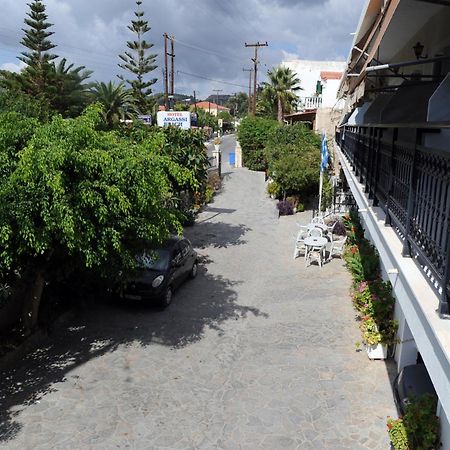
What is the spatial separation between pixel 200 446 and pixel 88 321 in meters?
5.05

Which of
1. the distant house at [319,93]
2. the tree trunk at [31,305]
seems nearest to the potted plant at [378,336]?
the tree trunk at [31,305]

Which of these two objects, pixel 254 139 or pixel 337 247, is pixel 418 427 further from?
pixel 254 139

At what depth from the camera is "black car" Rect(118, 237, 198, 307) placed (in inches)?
424

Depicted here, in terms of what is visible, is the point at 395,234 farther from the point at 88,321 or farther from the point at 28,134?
the point at 88,321

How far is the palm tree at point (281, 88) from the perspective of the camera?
137 ft

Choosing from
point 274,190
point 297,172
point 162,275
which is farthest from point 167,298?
point 274,190

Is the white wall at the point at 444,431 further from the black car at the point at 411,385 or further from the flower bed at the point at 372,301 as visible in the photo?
the flower bed at the point at 372,301

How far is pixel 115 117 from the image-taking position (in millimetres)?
35594

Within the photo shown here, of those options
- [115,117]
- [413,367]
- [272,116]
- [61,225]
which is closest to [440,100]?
[413,367]

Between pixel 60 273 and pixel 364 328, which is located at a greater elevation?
pixel 60 273

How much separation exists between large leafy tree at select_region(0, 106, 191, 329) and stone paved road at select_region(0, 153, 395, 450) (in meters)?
1.96

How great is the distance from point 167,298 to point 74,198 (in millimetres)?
5102

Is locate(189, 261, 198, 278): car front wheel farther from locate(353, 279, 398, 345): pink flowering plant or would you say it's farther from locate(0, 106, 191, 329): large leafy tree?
locate(353, 279, 398, 345): pink flowering plant

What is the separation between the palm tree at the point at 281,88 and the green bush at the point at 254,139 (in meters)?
5.71
